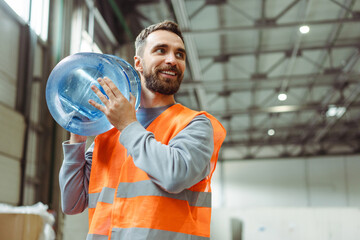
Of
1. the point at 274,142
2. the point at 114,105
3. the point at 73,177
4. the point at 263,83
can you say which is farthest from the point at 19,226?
the point at 274,142

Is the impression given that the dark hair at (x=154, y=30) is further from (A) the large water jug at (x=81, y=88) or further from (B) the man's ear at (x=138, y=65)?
(A) the large water jug at (x=81, y=88)

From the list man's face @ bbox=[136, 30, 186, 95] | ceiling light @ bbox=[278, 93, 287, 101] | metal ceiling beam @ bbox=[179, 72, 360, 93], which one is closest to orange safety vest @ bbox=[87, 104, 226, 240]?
man's face @ bbox=[136, 30, 186, 95]

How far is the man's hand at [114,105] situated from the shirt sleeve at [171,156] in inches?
1.3

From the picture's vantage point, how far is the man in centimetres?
145

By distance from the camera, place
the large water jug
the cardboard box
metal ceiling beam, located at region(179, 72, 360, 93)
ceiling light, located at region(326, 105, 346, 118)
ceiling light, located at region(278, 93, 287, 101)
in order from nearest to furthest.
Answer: the large water jug, the cardboard box, metal ceiling beam, located at region(179, 72, 360, 93), ceiling light, located at region(278, 93, 287, 101), ceiling light, located at region(326, 105, 346, 118)

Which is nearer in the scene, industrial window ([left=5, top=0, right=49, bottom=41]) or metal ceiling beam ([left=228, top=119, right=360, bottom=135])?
industrial window ([left=5, top=0, right=49, bottom=41])

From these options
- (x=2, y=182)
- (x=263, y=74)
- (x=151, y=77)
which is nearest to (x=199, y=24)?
(x=263, y=74)

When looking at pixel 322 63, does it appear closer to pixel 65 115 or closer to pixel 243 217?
pixel 243 217

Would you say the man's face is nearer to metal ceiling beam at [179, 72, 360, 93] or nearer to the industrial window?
the industrial window

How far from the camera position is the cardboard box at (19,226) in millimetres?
3229

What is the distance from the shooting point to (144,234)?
4.75 feet

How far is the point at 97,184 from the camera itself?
1718 mm

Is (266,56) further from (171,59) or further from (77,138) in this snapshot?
(77,138)

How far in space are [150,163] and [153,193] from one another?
13 cm
